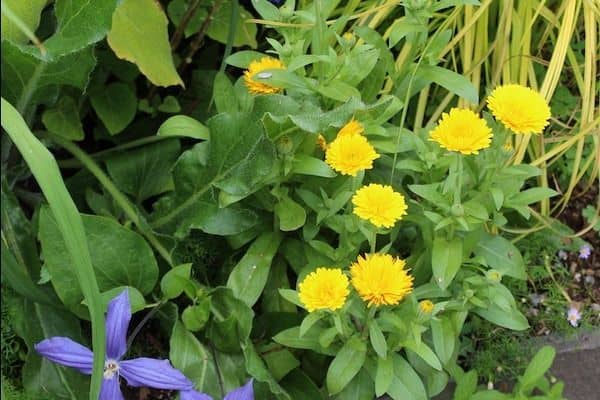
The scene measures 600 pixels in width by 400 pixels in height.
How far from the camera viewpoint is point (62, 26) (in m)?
1.33

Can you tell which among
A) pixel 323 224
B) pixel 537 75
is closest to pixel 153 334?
pixel 323 224

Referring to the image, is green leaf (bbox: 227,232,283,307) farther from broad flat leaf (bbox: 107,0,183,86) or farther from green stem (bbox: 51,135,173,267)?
broad flat leaf (bbox: 107,0,183,86)

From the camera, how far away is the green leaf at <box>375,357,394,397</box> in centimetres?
124

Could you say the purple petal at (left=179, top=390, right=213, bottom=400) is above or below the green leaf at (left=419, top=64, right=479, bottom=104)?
below

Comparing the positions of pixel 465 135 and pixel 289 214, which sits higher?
pixel 465 135

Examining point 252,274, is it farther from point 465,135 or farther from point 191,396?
point 465,135

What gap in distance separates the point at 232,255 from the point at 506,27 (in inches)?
29.3

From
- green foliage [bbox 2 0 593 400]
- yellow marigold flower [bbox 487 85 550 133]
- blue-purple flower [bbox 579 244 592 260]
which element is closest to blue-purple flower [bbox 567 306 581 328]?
blue-purple flower [bbox 579 244 592 260]

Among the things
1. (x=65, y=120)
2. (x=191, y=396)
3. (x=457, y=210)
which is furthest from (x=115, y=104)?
(x=457, y=210)

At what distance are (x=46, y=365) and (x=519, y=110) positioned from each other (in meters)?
0.88

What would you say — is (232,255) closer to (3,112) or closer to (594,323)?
(3,112)

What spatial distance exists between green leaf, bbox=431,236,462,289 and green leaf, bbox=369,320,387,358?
12 centimetres

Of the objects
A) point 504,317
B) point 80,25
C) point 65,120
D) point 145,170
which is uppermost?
point 80,25

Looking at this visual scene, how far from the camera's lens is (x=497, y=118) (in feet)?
3.90
